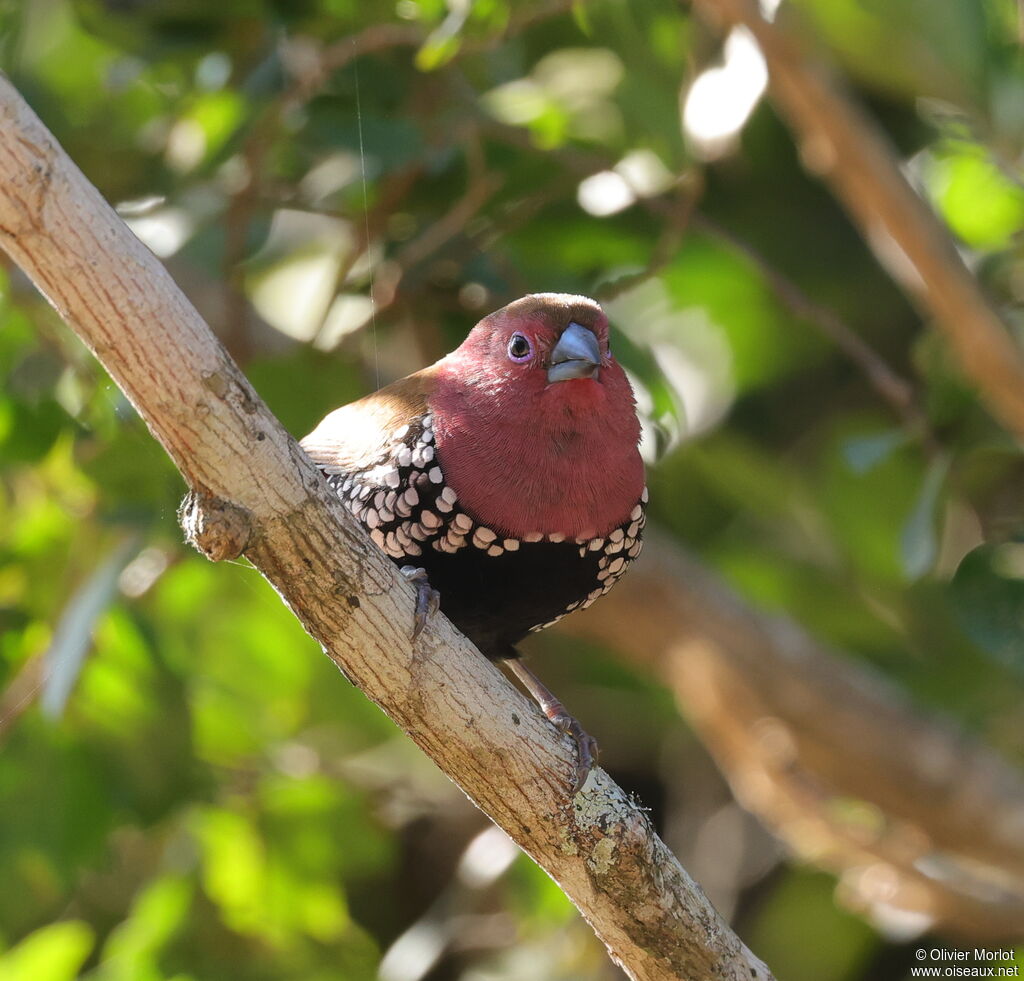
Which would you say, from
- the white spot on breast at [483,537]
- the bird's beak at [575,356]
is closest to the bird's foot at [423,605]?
the white spot on breast at [483,537]

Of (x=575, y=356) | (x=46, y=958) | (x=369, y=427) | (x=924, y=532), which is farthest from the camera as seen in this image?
(x=46, y=958)

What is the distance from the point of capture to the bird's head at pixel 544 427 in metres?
2.59

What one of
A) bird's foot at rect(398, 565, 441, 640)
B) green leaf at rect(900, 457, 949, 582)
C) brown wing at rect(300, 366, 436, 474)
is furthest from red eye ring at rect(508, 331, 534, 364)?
green leaf at rect(900, 457, 949, 582)

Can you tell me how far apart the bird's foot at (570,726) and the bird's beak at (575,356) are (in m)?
0.69

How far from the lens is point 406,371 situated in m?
5.05

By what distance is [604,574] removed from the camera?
9.32 feet

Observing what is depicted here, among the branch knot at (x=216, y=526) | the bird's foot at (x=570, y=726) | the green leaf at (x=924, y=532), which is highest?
the branch knot at (x=216, y=526)

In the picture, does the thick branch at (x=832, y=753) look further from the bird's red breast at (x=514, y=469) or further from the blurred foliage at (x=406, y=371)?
the bird's red breast at (x=514, y=469)

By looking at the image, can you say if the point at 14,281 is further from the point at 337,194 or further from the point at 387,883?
the point at 387,883

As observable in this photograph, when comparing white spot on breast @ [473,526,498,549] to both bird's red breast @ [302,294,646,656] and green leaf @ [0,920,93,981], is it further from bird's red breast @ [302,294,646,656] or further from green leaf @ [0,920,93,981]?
green leaf @ [0,920,93,981]

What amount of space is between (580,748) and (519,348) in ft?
2.60

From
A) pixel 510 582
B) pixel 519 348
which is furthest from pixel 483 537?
pixel 519 348

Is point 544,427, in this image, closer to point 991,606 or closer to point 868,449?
point 868,449

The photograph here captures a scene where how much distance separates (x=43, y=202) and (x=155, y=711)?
256 cm
